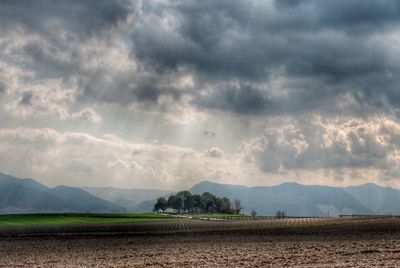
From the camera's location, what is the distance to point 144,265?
1641 inches

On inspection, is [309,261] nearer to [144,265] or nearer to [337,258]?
[337,258]

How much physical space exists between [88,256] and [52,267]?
26.8 ft

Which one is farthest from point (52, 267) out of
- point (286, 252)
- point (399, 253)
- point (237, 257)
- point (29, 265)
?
point (399, 253)

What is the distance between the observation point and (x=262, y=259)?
42.6 meters

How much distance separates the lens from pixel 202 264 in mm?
40500

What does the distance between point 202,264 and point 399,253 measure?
54.0ft

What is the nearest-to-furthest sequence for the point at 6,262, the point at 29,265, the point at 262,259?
1. the point at 262,259
2. the point at 29,265
3. the point at 6,262

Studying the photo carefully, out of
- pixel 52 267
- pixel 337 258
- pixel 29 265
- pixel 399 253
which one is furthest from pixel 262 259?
pixel 29 265

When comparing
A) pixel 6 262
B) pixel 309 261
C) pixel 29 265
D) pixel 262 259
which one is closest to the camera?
pixel 309 261

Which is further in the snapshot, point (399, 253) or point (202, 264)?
point (399, 253)

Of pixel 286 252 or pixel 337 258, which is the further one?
pixel 286 252

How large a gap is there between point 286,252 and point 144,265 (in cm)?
1401

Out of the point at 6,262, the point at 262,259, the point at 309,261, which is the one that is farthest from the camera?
the point at 6,262

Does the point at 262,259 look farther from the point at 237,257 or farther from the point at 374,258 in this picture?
the point at 374,258
